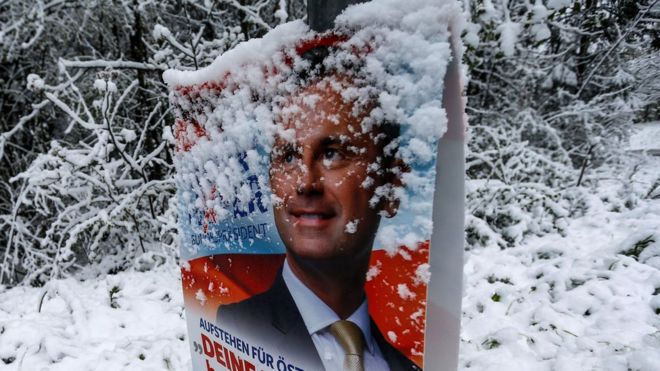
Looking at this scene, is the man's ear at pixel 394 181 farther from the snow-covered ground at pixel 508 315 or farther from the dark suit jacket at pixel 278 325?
the snow-covered ground at pixel 508 315

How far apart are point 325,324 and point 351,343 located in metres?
0.09

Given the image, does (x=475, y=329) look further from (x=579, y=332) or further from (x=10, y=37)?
(x=10, y=37)

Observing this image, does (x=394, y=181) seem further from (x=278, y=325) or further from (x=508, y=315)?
(x=508, y=315)

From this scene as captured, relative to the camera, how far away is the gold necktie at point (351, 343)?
928 mm

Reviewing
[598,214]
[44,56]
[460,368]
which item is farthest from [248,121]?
[44,56]

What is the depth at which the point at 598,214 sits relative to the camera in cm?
470

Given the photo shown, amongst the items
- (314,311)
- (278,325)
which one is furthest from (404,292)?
(278,325)

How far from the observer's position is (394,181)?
2.76 feet

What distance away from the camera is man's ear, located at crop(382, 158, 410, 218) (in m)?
0.83

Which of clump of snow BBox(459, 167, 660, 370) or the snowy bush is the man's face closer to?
clump of snow BBox(459, 167, 660, 370)

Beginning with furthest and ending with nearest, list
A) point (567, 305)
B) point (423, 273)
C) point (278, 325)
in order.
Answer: point (567, 305)
point (278, 325)
point (423, 273)

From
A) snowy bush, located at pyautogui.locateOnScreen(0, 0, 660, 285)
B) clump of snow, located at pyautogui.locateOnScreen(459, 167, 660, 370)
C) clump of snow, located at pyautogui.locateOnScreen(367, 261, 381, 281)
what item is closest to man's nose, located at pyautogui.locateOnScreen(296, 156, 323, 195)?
clump of snow, located at pyautogui.locateOnScreen(367, 261, 381, 281)

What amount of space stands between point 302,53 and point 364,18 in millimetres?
197

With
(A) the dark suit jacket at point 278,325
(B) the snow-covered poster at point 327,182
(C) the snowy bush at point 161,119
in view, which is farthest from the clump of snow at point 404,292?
(C) the snowy bush at point 161,119
